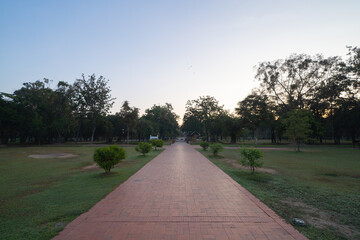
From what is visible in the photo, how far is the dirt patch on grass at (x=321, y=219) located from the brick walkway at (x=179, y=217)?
782 mm

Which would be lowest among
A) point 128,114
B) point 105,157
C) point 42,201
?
point 42,201

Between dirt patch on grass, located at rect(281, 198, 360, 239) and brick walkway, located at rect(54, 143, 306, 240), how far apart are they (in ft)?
2.57

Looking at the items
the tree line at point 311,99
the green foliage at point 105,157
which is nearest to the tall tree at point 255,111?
the tree line at point 311,99

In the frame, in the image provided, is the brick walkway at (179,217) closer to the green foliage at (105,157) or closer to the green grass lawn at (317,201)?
the green grass lawn at (317,201)

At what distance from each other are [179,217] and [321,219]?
11.0 ft

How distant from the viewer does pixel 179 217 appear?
4.58m

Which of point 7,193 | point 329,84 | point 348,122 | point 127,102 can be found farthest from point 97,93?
point 348,122

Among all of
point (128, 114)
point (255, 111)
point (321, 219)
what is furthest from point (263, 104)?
point (321, 219)

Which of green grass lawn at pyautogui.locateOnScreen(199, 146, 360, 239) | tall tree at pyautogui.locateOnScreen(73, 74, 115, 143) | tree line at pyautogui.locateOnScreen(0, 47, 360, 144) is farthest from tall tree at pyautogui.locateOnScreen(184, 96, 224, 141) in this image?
green grass lawn at pyautogui.locateOnScreen(199, 146, 360, 239)

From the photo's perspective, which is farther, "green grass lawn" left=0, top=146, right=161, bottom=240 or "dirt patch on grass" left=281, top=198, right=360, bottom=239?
"green grass lawn" left=0, top=146, right=161, bottom=240

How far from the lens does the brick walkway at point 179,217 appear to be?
377 centimetres

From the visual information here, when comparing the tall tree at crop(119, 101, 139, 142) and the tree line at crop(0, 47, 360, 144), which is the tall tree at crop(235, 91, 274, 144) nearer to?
the tree line at crop(0, 47, 360, 144)

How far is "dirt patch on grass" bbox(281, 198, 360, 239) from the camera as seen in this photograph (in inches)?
154

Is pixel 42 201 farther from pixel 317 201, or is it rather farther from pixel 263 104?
pixel 263 104
